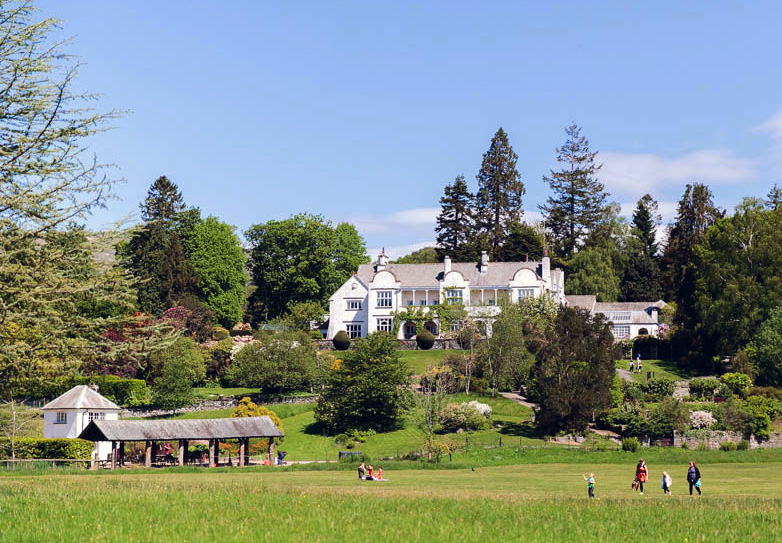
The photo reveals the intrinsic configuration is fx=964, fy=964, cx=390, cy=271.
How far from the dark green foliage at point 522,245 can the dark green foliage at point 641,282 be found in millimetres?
11152

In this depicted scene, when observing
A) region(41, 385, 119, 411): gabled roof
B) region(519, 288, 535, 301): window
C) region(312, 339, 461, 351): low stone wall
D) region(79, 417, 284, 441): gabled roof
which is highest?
region(519, 288, 535, 301): window

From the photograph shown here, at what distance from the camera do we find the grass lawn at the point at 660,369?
77.0 m

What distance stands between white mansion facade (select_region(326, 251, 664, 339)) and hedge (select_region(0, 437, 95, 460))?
4601cm

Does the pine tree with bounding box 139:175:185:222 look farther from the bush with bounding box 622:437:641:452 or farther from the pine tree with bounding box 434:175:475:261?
the bush with bounding box 622:437:641:452

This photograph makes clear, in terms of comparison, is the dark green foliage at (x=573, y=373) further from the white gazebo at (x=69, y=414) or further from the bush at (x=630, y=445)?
the white gazebo at (x=69, y=414)

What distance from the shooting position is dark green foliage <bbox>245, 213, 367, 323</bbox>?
356 feet

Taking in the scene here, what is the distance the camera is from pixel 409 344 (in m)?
90.7

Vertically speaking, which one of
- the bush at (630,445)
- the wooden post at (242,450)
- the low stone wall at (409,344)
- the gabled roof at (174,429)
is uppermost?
the low stone wall at (409,344)

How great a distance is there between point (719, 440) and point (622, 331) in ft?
154

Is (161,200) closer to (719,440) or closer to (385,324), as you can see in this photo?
(385,324)

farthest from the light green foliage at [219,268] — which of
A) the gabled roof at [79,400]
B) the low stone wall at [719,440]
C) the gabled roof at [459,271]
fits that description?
the low stone wall at [719,440]

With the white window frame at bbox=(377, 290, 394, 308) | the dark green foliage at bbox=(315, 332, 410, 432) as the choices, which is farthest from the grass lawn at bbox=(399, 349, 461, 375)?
the dark green foliage at bbox=(315, 332, 410, 432)

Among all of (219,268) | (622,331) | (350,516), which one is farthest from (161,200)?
(350,516)

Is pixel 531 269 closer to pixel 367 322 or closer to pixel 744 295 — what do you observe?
pixel 367 322
